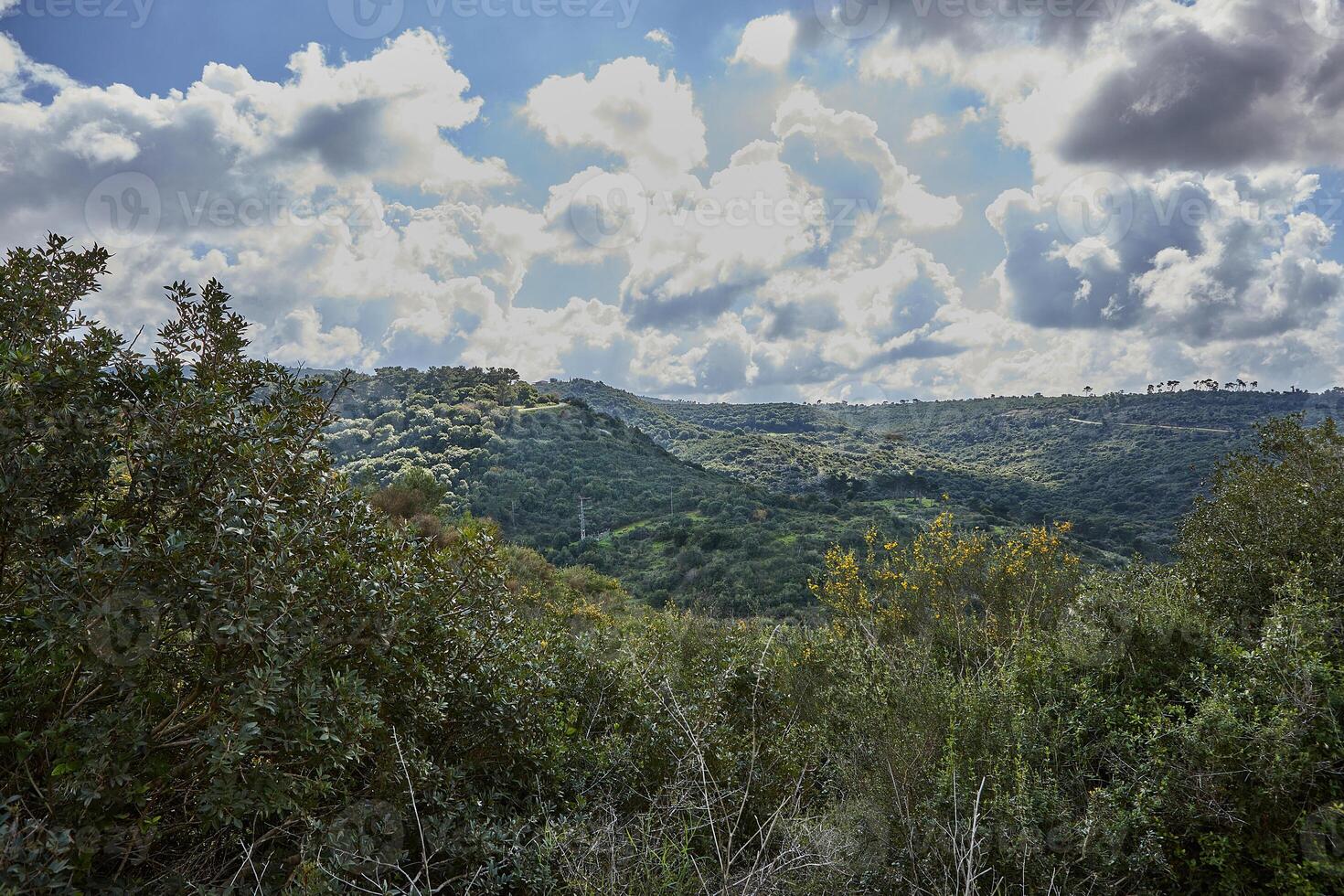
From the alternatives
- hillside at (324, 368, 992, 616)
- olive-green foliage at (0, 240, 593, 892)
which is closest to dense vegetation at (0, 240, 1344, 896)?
olive-green foliage at (0, 240, 593, 892)

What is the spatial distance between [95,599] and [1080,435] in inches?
4781

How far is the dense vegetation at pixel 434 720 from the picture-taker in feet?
6.97

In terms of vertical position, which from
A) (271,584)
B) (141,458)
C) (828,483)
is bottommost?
(828,483)

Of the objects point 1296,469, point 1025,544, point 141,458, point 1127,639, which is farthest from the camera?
point 1025,544

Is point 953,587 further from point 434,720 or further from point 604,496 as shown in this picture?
point 604,496

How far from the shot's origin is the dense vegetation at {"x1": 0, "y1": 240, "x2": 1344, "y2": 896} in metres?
2.12

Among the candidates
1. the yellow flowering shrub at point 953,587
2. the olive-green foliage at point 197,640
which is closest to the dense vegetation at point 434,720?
the olive-green foliage at point 197,640

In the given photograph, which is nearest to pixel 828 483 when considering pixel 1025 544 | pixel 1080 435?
pixel 1080 435

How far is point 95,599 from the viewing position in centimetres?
204

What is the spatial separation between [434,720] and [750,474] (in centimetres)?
7827

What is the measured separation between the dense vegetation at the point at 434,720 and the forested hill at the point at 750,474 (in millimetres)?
1325

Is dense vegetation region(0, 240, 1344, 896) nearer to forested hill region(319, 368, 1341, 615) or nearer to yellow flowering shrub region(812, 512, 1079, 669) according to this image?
forested hill region(319, 368, 1341, 615)

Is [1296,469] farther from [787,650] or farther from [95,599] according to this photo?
[95,599]

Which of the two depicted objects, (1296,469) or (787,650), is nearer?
(1296,469)
